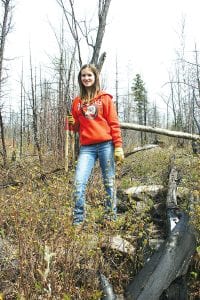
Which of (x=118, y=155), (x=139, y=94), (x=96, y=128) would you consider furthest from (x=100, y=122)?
(x=139, y=94)

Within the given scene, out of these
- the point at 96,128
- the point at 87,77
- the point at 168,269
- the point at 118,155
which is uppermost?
the point at 87,77

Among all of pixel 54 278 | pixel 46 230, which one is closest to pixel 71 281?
pixel 54 278

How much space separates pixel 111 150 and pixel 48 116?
726 centimetres

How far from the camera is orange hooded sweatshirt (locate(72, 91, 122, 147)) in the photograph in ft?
14.2

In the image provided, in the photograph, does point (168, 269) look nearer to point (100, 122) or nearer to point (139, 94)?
point (100, 122)

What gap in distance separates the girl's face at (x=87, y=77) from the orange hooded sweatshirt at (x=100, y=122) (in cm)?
19

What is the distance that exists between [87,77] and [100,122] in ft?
1.99

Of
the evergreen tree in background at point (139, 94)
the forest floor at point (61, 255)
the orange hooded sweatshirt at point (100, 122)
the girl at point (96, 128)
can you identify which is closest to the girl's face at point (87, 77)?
the girl at point (96, 128)

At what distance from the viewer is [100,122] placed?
4.36 metres

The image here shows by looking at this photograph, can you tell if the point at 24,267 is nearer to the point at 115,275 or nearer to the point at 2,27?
the point at 115,275

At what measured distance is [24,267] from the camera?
8.11 feet

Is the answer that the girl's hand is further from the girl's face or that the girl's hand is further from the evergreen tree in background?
the evergreen tree in background

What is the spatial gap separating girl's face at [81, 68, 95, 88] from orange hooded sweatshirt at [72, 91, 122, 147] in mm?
189

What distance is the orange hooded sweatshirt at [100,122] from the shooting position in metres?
4.32
